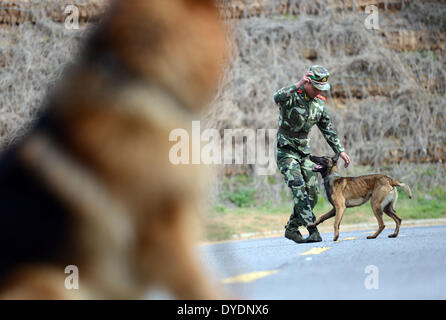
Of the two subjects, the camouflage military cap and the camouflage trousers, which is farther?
the camouflage trousers

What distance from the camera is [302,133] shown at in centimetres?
543

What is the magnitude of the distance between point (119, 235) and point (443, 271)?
3374 mm

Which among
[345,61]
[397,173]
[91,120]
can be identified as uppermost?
[345,61]

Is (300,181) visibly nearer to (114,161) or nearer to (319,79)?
(319,79)

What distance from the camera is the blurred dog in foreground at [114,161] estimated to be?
2152 mm

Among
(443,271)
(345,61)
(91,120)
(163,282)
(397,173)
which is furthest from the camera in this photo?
(345,61)

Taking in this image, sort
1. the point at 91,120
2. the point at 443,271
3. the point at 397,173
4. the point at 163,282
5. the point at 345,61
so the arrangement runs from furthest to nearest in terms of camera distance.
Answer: the point at 345,61 < the point at 397,173 < the point at 443,271 < the point at 163,282 < the point at 91,120

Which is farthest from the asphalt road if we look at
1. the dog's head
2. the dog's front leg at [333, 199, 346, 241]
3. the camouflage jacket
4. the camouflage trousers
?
the camouflage jacket

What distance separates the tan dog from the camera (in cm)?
608

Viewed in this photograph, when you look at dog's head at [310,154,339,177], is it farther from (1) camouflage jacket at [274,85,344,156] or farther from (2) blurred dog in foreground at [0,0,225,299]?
(2) blurred dog in foreground at [0,0,225,299]

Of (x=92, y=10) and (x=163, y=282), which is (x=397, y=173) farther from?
(x=163, y=282)

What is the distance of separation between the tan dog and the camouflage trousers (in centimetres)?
Answer: 49

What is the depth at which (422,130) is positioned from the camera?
41.5 ft

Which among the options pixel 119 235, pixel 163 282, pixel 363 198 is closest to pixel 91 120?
pixel 119 235
